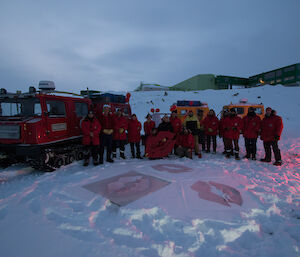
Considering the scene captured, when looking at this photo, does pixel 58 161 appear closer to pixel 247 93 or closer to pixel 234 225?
pixel 234 225

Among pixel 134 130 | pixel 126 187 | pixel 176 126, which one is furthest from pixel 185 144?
pixel 126 187

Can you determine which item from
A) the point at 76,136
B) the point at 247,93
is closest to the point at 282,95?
the point at 247,93

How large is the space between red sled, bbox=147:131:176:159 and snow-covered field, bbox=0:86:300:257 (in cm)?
94

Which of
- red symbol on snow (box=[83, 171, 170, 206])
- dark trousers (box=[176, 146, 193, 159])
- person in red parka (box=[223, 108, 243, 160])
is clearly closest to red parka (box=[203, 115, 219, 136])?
person in red parka (box=[223, 108, 243, 160])

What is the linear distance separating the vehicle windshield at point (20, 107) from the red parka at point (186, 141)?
457 cm

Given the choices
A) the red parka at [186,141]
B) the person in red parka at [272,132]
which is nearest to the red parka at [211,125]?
the red parka at [186,141]

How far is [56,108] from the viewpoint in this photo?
519cm

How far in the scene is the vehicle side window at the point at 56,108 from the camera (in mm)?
4958

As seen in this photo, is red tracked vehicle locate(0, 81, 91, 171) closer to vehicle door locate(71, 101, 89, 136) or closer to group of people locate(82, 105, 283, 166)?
vehicle door locate(71, 101, 89, 136)

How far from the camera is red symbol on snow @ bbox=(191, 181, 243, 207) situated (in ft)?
10.8

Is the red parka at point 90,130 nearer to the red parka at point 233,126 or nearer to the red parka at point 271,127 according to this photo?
the red parka at point 233,126

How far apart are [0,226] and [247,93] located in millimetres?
29760

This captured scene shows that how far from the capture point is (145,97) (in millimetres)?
29656

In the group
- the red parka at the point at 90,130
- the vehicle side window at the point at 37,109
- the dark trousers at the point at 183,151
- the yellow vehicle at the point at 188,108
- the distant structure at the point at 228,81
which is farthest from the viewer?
the distant structure at the point at 228,81
